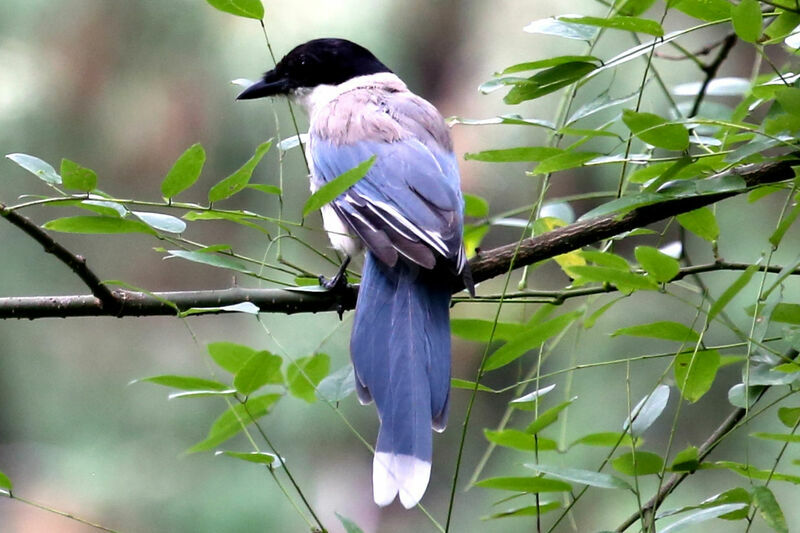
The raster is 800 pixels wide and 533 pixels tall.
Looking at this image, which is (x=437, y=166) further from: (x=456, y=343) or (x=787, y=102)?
(x=456, y=343)

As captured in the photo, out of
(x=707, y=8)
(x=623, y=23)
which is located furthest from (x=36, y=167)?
(x=707, y=8)

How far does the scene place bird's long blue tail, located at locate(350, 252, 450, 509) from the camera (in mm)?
1529

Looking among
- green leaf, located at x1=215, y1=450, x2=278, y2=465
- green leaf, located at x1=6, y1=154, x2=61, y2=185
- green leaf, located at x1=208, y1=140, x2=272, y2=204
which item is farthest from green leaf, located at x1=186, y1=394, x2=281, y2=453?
green leaf, located at x1=6, y1=154, x2=61, y2=185

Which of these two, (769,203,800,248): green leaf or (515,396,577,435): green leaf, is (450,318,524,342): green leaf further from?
→ (769,203,800,248): green leaf

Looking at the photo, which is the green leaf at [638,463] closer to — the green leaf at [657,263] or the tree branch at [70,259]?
the green leaf at [657,263]

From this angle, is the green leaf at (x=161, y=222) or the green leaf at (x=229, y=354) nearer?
the green leaf at (x=161, y=222)

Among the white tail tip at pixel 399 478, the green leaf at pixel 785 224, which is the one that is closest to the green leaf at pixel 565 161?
the green leaf at pixel 785 224

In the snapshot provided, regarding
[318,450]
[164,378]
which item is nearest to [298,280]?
[164,378]

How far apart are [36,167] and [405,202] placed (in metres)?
0.86

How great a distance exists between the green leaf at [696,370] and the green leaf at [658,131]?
0.83 ft

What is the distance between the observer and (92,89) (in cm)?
414

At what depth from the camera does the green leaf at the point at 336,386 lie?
4.98 feet

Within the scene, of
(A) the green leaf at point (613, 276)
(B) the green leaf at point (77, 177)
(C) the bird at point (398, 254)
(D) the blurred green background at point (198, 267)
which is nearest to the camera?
(A) the green leaf at point (613, 276)

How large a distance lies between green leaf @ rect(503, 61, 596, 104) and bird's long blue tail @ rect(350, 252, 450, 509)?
0.57 meters
